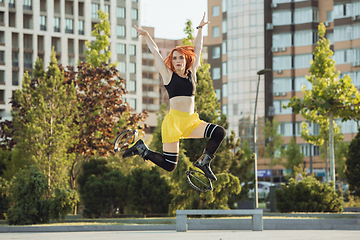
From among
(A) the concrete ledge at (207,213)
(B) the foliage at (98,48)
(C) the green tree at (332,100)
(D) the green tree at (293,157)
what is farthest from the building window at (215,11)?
(A) the concrete ledge at (207,213)

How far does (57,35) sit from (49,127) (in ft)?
190

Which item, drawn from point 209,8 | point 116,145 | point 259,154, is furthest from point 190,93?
point 209,8

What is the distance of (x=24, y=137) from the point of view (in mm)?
24203

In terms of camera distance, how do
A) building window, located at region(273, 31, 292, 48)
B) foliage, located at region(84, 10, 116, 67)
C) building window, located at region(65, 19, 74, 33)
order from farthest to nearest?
building window, located at region(65, 19, 74, 33), building window, located at region(273, 31, 292, 48), foliage, located at region(84, 10, 116, 67)

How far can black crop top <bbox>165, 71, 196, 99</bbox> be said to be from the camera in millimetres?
7961

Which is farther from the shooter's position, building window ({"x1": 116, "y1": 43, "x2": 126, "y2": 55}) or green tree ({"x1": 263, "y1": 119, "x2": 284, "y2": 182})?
building window ({"x1": 116, "y1": 43, "x2": 126, "y2": 55})

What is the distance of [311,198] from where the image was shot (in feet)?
83.1

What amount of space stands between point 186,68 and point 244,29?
216ft

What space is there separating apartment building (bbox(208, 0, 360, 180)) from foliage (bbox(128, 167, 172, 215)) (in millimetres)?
44426

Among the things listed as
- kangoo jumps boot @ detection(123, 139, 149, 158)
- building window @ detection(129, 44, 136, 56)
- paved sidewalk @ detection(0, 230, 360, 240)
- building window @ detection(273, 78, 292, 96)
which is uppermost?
building window @ detection(129, 44, 136, 56)

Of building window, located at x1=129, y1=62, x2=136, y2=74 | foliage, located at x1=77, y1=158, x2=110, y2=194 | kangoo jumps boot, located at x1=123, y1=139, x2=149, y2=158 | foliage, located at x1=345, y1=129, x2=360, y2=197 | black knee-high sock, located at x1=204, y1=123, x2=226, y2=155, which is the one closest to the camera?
black knee-high sock, located at x1=204, y1=123, x2=226, y2=155

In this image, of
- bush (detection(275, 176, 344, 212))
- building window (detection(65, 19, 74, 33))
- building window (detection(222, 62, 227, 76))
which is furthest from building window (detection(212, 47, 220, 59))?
bush (detection(275, 176, 344, 212))

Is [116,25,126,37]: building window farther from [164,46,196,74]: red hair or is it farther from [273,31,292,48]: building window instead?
[164,46,196,74]: red hair

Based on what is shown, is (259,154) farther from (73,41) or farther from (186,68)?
(186,68)
